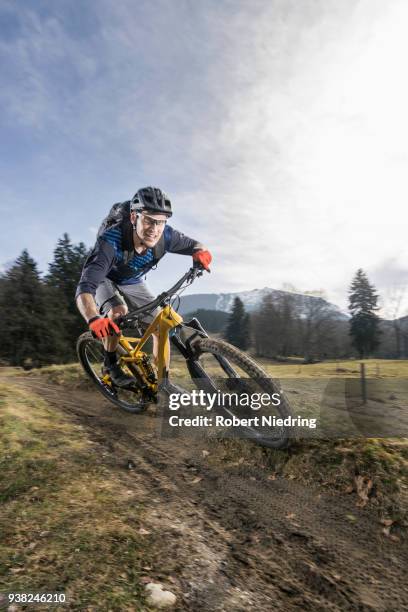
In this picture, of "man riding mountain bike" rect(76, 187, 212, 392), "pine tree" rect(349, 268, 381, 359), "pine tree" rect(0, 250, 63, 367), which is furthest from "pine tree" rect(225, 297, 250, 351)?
"man riding mountain bike" rect(76, 187, 212, 392)

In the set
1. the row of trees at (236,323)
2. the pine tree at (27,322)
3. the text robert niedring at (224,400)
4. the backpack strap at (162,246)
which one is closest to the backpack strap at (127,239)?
the backpack strap at (162,246)

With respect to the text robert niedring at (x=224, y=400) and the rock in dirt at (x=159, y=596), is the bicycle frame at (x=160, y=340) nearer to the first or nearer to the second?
the text robert niedring at (x=224, y=400)

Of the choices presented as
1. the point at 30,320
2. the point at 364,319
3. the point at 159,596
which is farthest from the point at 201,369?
the point at 364,319

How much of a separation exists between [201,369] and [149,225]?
235 cm

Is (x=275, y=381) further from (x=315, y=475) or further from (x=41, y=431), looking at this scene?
(x=41, y=431)

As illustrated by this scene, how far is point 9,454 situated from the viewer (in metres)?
3.79

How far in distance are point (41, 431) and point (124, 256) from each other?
2844 millimetres

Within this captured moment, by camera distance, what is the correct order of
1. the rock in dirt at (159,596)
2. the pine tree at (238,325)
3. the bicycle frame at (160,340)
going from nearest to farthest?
the rock in dirt at (159,596) < the bicycle frame at (160,340) < the pine tree at (238,325)

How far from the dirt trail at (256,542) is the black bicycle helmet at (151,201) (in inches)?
137

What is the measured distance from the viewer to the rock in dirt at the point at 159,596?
203 centimetres

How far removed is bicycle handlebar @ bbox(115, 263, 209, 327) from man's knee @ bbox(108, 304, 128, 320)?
0.26 m

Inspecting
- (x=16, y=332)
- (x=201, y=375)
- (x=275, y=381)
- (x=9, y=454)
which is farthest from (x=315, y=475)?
(x=16, y=332)

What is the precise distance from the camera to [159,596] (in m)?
2.08

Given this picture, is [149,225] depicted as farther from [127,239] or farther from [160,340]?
[160,340]
